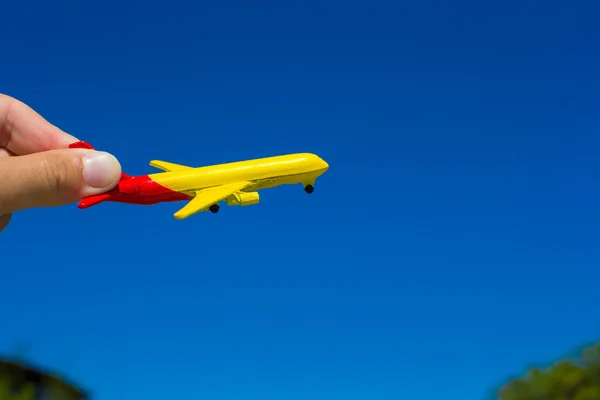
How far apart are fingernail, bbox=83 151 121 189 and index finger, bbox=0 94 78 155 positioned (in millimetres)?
3116

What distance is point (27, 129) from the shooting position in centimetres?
1332

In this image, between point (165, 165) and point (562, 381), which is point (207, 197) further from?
point (562, 381)

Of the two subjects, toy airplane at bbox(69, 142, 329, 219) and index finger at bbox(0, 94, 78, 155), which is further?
index finger at bbox(0, 94, 78, 155)

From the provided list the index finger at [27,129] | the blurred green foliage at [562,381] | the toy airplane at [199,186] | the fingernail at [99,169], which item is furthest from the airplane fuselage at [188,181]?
the blurred green foliage at [562,381]

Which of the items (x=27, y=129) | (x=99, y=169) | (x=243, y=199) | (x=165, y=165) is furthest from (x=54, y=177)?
(x=27, y=129)

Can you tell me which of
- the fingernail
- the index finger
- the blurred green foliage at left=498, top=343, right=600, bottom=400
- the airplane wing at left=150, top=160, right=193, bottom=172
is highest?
the index finger

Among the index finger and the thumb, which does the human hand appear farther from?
the index finger

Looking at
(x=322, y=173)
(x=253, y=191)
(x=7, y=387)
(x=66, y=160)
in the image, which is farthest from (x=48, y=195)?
(x=7, y=387)

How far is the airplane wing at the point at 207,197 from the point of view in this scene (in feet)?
33.4

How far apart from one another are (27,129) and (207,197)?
5.19 meters

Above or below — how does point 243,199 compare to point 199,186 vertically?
below

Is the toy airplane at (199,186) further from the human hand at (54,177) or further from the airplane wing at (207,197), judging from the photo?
the human hand at (54,177)

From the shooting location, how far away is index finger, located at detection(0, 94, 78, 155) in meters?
13.2

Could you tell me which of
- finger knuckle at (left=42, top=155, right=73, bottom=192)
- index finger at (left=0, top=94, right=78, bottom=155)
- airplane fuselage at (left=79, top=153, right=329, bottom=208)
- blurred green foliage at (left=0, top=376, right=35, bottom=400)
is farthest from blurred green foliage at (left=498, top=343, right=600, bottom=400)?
finger knuckle at (left=42, top=155, right=73, bottom=192)
